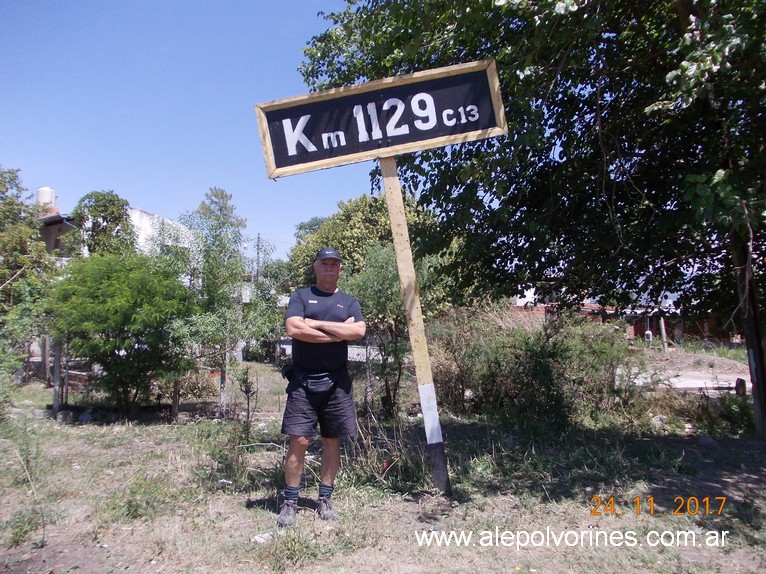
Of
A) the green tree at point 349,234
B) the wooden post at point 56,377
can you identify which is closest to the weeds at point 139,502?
the wooden post at point 56,377

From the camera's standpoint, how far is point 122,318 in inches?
305

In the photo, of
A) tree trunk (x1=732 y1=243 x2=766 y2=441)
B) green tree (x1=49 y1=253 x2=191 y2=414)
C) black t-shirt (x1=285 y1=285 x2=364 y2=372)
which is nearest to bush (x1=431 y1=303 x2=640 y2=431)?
tree trunk (x1=732 y1=243 x2=766 y2=441)

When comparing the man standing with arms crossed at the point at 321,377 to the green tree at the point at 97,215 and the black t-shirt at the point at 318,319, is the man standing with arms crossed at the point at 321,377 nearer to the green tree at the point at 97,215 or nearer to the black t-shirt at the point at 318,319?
the black t-shirt at the point at 318,319

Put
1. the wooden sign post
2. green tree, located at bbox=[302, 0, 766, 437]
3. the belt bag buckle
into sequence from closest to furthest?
the belt bag buckle < the wooden sign post < green tree, located at bbox=[302, 0, 766, 437]

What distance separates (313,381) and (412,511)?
1.15 meters

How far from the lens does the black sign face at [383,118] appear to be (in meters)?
4.34

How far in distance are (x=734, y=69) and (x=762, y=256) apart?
2233 mm

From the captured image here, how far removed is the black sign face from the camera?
434 centimetres

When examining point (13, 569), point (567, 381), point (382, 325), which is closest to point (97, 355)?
→ point (382, 325)

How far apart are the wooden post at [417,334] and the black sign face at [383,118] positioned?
0.80 feet

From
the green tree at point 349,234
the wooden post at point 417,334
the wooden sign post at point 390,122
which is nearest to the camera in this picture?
the wooden post at point 417,334
